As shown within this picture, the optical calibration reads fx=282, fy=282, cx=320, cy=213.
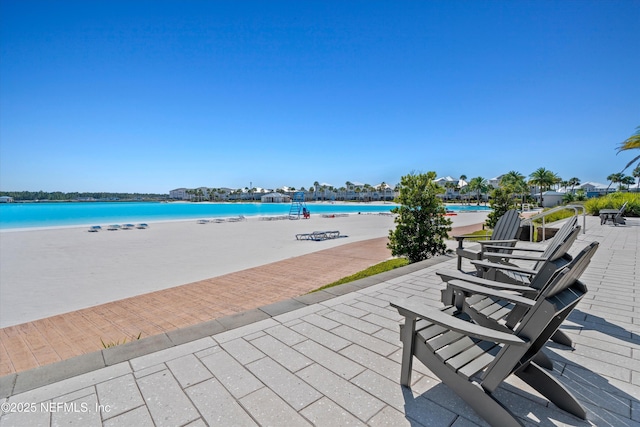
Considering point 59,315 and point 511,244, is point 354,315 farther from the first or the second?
point 59,315

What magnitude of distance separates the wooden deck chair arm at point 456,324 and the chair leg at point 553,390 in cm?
54

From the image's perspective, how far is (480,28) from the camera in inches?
452

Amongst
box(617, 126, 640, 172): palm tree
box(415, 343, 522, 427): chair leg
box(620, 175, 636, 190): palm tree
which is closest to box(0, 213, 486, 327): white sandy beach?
box(415, 343, 522, 427): chair leg

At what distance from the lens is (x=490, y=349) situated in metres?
→ 1.74

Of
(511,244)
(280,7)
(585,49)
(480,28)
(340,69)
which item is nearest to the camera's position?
(511,244)

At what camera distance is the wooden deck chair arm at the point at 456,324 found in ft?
4.33

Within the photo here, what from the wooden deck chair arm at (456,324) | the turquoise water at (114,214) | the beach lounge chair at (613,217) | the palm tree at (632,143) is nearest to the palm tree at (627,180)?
the turquoise water at (114,214)

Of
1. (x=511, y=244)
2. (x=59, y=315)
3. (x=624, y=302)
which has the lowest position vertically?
(x=59, y=315)

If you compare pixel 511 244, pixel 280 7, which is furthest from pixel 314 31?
pixel 511 244

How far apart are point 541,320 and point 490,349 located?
560 mm

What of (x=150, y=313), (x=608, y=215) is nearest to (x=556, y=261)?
(x=150, y=313)

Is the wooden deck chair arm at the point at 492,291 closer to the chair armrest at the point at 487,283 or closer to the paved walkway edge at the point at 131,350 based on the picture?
the chair armrest at the point at 487,283

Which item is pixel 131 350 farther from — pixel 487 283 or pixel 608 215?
pixel 608 215

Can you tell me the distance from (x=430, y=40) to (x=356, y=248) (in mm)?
10965
